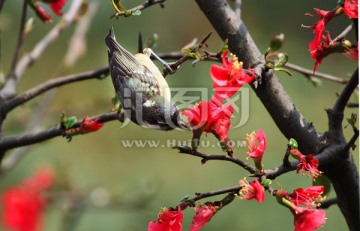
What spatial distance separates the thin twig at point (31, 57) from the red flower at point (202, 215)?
59 centimetres

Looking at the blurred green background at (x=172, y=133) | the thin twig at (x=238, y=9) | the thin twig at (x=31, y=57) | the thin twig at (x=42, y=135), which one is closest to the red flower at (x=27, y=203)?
the blurred green background at (x=172, y=133)

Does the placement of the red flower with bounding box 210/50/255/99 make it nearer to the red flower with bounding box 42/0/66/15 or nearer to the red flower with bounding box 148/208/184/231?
the red flower with bounding box 148/208/184/231

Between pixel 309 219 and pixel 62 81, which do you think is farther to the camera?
pixel 62 81

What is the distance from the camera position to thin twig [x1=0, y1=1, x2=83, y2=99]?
58.9 inches

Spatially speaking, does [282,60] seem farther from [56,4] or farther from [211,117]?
[56,4]

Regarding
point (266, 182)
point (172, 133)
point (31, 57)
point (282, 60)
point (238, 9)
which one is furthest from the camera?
point (172, 133)

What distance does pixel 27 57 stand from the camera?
1.67 metres

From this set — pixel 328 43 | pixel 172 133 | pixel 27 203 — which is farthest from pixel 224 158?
pixel 172 133

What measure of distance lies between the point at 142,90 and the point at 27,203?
1.46m

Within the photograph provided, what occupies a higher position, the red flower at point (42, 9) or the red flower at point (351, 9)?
the red flower at point (351, 9)

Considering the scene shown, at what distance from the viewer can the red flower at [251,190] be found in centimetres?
101

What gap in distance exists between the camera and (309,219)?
1045mm

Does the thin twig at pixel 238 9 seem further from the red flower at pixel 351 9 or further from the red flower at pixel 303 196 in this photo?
the red flower at pixel 303 196

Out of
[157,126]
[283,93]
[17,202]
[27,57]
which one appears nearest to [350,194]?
[283,93]
